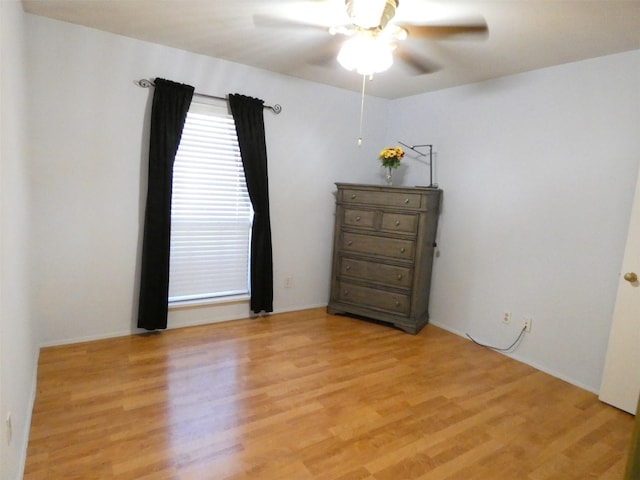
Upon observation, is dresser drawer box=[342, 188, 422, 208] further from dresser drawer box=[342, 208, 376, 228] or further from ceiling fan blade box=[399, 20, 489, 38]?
ceiling fan blade box=[399, 20, 489, 38]

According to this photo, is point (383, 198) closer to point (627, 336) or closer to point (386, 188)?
point (386, 188)

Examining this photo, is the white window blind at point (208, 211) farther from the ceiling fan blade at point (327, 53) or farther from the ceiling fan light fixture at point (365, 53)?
the ceiling fan light fixture at point (365, 53)

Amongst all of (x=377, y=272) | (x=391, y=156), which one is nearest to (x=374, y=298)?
(x=377, y=272)

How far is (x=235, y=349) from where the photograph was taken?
2957 millimetres

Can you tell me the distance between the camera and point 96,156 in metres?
2.78

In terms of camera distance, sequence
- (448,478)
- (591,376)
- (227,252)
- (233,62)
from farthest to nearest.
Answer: (227,252), (233,62), (591,376), (448,478)

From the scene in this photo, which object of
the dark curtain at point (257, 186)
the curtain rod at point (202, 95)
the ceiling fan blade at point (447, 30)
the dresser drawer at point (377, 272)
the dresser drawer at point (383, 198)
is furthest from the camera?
the dresser drawer at point (377, 272)

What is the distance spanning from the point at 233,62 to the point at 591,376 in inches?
145

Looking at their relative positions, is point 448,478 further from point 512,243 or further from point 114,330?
point 114,330

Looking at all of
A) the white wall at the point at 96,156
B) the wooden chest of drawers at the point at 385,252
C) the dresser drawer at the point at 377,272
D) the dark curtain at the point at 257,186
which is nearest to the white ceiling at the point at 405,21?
the white wall at the point at 96,156

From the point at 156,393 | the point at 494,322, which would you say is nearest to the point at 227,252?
the point at 156,393

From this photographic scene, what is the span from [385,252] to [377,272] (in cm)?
21

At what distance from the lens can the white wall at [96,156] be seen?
2598mm

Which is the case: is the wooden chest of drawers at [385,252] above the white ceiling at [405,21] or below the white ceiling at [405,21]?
below
